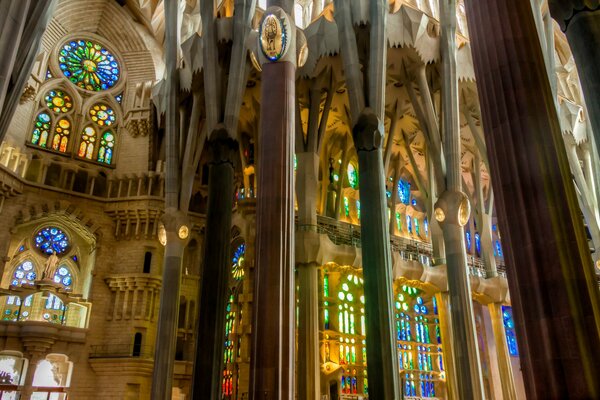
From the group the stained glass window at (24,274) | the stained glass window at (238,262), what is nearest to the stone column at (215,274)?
the stained glass window at (238,262)

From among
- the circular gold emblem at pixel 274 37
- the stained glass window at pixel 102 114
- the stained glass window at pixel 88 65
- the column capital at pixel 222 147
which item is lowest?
the column capital at pixel 222 147

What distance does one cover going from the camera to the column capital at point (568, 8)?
686cm

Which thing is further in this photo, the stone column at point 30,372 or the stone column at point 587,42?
the stone column at point 30,372

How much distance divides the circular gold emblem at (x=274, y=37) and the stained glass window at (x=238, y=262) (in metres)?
11.1

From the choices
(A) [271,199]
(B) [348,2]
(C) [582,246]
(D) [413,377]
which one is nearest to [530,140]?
(C) [582,246]

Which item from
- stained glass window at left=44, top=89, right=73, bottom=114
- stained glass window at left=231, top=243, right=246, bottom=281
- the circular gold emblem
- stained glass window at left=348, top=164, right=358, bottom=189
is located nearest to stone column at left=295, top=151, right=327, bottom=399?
stained glass window at left=231, top=243, right=246, bottom=281

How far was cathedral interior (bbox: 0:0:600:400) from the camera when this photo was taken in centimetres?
657

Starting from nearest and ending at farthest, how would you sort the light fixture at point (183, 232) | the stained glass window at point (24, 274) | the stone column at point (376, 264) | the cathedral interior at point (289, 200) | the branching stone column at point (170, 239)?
the cathedral interior at point (289, 200), the stone column at point (376, 264), the branching stone column at point (170, 239), the light fixture at point (183, 232), the stained glass window at point (24, 274)

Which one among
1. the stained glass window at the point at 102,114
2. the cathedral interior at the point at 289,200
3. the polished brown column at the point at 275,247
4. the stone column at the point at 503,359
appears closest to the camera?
the cathedral interior at the point at 289,200

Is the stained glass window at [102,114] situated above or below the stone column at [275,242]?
above

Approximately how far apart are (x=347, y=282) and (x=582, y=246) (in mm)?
15165

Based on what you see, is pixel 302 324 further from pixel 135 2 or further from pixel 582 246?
pixel 135 2

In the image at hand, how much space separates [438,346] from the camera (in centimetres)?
2255

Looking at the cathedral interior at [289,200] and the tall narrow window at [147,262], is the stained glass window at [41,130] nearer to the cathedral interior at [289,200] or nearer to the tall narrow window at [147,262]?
the cathedral interior at [289,200]
